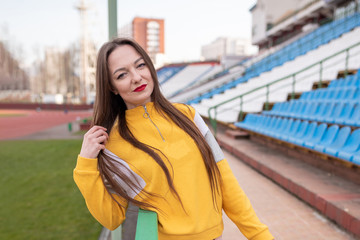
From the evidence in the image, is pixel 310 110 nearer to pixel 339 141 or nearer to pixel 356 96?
pixel 356 96

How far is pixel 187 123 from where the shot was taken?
132 cm

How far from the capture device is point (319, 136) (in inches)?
167

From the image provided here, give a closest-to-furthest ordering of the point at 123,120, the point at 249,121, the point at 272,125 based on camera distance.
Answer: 1. the point at 123,120
2. the point at 272,125
3. the point at 249,121

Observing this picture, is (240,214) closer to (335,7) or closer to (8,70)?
(335,7)

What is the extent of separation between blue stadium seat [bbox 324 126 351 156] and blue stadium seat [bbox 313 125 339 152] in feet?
0.19

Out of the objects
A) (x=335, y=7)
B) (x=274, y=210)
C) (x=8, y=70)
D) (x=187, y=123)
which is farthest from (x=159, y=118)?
(x=8, y=70)

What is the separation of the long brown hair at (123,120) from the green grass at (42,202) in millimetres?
2511

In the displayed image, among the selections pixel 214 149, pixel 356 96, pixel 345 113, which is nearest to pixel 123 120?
pixel 214 149

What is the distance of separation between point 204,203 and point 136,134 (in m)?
0.46

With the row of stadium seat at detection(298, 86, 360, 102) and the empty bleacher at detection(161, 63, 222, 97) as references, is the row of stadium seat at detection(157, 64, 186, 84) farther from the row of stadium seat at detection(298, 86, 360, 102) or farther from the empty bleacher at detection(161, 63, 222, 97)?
the row of stadium seat at detection(298, 86, 360, 102)

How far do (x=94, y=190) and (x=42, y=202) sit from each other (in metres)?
4.09

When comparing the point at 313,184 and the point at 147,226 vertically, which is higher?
the point at 147,226

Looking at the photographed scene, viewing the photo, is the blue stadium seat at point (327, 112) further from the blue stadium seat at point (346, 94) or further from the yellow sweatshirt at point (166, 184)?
the yellow sweatshirt at point (166, 184)

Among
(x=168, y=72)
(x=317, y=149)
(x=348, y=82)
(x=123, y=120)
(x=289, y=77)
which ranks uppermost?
(x=168, y=72)
